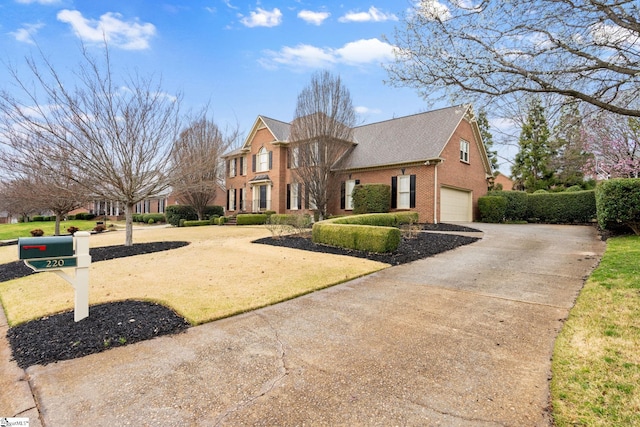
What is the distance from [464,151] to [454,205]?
3.68 meters

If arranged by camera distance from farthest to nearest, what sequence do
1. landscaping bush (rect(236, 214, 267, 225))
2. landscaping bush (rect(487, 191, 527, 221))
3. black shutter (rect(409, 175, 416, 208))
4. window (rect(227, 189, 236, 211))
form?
window (rect(227, 189, 236, 211)), landscaping bush (rect(236, 214, 267, 225)), landscaping bush (rect(487, 191, 527, 221)), black shutter (rect(409, 175, 416, 208))

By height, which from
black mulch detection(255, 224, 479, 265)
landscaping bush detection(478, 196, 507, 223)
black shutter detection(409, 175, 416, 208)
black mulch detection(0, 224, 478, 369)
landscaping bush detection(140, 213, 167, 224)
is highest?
black shutter detection(409, 175, 416, 208)

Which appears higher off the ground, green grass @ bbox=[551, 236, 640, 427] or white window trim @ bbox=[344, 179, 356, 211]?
white window trim @ bbox=[344, 179, 356, 211]

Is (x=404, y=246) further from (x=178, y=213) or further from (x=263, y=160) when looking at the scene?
(x=178, y=213)

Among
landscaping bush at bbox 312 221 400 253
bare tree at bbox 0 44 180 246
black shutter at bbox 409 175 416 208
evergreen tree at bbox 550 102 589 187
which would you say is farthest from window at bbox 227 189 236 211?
evergreen tree at bbox 550 102 589 187

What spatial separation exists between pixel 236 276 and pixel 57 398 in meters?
4.17

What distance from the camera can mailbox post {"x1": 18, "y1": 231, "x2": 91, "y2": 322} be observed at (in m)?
3.67

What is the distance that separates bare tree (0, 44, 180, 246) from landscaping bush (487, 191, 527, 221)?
62.4ft

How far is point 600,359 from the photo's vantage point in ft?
10.3

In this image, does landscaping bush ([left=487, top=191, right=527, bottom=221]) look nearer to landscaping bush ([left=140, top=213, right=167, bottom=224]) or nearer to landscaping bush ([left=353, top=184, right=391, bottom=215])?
landscaping bush ([left=353, top=184, right=391, bottom=215])

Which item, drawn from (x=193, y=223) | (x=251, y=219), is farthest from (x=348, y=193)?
(x=193, y=223)

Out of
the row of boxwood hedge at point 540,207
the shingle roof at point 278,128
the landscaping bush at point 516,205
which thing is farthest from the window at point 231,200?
the landscaping bush at point 516,205

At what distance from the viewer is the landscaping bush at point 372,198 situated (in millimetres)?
18203

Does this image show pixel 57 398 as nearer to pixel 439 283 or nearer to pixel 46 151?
pixel 439 283
